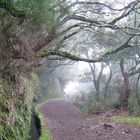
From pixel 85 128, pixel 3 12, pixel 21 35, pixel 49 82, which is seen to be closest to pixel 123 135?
pixel 85 128

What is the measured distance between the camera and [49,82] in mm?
33188

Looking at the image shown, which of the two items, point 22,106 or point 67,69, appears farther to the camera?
point 67,69

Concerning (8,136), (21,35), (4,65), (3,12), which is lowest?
(8,136)

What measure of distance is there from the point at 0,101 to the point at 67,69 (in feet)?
112

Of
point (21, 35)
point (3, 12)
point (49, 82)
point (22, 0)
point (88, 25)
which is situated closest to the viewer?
point (22, 0)

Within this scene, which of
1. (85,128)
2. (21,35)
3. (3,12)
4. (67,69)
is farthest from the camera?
(67,69)

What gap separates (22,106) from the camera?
32.6 feet

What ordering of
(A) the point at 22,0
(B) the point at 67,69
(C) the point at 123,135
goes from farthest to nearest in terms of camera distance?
1. (B) the point at 67,69
2. (C) the point at 123,135
3. (A) the point at 22,0

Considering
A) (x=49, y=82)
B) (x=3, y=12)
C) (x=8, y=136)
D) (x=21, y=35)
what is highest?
(x=3, y=12)

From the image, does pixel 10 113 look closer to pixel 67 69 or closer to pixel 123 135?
pixel 123 135

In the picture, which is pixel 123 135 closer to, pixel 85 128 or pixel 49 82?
→ pixel 85 128

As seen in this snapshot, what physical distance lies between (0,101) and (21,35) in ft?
5.69

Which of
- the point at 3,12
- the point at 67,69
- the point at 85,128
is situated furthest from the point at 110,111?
the point at 67,69

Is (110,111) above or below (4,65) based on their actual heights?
below
